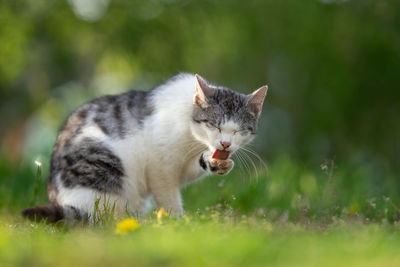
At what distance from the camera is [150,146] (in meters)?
4.44

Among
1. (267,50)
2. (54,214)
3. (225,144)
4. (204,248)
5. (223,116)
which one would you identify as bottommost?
(204,248)

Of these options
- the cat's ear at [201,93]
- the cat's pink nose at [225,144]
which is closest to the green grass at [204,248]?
the cat's pink nose at [225,144]

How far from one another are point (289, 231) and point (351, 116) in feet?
28.2

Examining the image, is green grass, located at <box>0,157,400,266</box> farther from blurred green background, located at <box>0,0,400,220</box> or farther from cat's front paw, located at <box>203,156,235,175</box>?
blurred green background, located at <box>0,0,400,220</box>

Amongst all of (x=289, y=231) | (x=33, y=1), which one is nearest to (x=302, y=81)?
(x=33, y=1)

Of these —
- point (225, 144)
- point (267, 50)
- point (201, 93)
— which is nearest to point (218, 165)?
point (225, 144)

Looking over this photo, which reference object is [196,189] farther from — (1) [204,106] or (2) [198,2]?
(2) [198,2]

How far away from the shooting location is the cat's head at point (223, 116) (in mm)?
4234

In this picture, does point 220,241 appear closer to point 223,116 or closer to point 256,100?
point 223,116

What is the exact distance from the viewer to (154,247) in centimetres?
230

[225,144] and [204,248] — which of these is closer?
[204,248]

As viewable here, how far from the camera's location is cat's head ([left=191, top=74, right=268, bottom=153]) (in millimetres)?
4234

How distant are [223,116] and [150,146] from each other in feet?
2.33

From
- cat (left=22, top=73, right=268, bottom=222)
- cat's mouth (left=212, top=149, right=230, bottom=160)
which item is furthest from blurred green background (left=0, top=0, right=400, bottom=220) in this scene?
cat's mouth (left=212, top=149, right=230, bottom=160)
